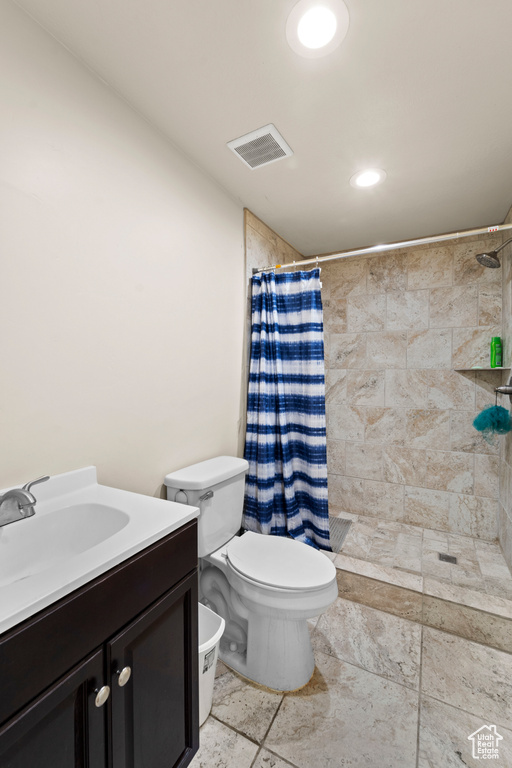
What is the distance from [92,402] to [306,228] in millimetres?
2038

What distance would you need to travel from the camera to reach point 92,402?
1.27m

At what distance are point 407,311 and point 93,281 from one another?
2.34 meters

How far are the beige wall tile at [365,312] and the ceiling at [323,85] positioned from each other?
2.97 ft

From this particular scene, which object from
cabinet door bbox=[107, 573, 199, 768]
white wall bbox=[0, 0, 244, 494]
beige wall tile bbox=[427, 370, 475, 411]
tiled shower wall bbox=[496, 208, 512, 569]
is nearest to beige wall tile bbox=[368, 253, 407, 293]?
tiled shower wall bbox=[496, 208, 512, 569]

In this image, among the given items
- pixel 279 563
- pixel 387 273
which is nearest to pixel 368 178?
pixel 387 273

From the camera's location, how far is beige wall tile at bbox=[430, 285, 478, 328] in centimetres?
254

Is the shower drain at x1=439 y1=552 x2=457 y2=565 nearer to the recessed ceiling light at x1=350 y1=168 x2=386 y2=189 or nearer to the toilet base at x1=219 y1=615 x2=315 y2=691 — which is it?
the toilet base at x1=219 y1=615 x2=315 y2=691

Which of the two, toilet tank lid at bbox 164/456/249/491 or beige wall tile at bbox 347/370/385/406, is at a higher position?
beige wall tile at bbox 347/370/385/406

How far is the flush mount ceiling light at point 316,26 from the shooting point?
1039 mm

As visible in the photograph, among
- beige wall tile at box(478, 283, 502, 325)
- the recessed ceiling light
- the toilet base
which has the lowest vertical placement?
the toilet base

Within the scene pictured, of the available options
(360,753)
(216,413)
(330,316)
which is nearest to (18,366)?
(216,413)

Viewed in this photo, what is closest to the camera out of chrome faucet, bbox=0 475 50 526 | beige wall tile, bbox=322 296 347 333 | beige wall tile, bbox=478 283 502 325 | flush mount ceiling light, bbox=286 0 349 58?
chrome faucet, bbox=0 475 50 526

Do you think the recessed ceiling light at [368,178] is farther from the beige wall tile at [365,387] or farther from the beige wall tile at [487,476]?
the beige wall tile at [487,476]

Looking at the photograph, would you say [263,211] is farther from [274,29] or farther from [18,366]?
[18,366]
